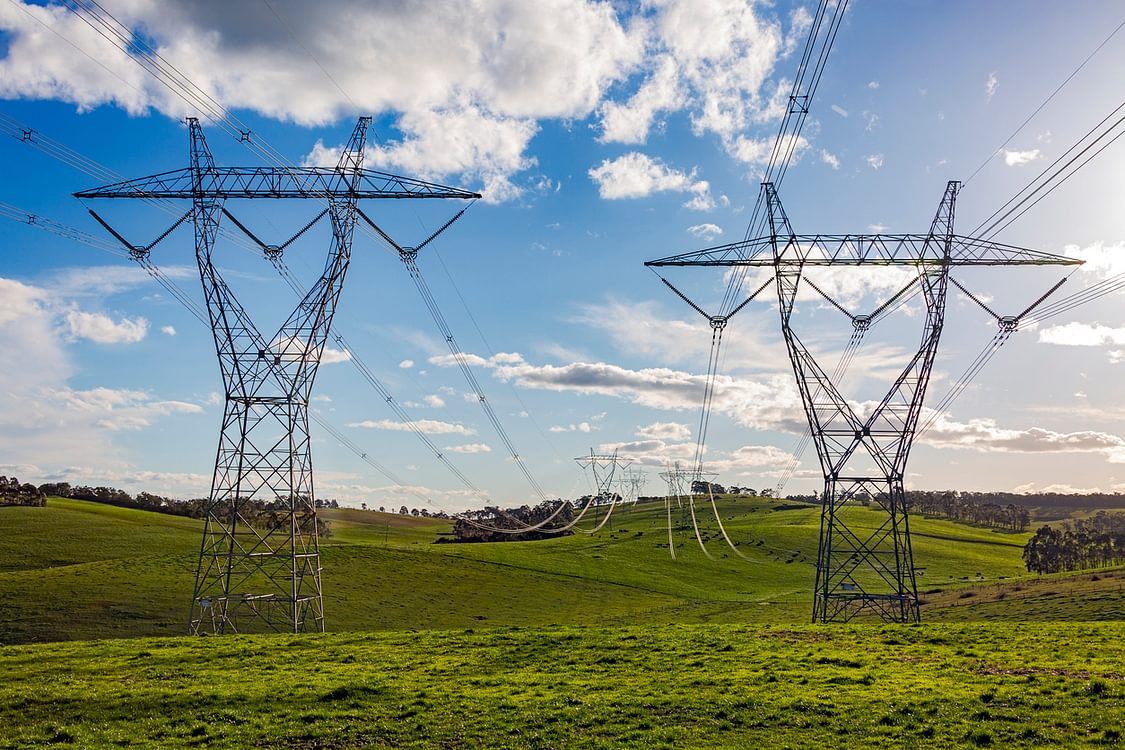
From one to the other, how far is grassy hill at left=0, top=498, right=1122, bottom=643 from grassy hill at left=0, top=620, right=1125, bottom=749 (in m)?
32.7

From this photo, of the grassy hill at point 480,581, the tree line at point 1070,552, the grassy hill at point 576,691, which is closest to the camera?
the grassy hill at point 576,691

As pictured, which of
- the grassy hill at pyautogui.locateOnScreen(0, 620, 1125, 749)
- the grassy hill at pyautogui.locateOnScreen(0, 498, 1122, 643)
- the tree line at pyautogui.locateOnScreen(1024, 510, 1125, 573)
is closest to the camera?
the grassy hill at pyautogui.locateOnScreen(0, 620, 1125, 749)

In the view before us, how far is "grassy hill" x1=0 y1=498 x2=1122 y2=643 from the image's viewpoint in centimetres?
6575

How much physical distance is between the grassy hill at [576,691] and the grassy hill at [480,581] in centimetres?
3275

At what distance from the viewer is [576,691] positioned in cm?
2572

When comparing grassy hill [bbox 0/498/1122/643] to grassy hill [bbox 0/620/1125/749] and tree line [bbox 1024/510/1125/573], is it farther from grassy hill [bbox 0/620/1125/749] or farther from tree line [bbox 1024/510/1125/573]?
grassy hill [bbox 0/620/1125/749]

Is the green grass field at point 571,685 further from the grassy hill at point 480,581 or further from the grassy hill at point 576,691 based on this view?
the grassy hill at point 480,581

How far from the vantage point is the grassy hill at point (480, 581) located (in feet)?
216

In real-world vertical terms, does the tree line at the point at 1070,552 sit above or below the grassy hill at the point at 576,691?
below

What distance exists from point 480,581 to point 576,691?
244ft

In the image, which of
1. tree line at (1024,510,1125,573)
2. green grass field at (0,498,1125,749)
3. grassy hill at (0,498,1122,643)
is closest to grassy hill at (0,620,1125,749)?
green grass field at (0,498,1125,749)

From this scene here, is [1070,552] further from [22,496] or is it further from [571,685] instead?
[22,496]

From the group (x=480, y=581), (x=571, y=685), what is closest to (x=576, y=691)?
(x=571, y=685)

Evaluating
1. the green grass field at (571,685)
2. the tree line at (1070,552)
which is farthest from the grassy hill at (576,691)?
the tree line at (1070,552)
